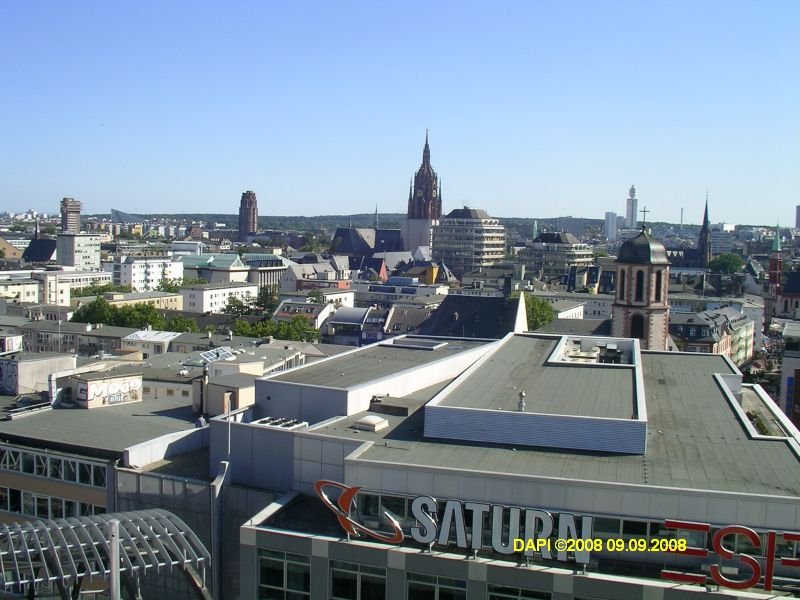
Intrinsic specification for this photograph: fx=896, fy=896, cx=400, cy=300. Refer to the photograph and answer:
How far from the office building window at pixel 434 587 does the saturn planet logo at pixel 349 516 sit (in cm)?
92

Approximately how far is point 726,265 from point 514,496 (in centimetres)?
17351

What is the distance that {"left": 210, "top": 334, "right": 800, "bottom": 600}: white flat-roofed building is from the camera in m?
18.5

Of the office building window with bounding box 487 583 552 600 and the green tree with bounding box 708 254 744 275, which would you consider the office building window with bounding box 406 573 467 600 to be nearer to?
the office building window with bounding box 487 583 552 600

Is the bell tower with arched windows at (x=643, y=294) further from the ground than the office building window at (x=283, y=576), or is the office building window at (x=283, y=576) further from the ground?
the bell tower with arched windows at (x=643, y=294)

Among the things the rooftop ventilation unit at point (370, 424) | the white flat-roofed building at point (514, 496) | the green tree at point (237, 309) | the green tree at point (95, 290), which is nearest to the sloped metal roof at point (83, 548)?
the white flat-roofed building at point (514, 496)

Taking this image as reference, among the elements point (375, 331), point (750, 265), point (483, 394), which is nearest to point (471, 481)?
point (483, 394)

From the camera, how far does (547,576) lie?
18.3 metres

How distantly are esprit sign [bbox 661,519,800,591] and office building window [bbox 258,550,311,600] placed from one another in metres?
7.85

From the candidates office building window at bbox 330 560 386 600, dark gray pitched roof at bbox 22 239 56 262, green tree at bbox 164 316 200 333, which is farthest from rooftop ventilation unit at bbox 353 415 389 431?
dark gray pitched roof at bbox 22 239 56 262

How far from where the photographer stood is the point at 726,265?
181m

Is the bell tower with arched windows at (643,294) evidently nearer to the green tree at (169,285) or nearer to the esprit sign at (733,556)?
the esprit sign at (733,556)

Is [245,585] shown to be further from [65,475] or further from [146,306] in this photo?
[146,306]

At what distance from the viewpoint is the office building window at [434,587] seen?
19.1 metres

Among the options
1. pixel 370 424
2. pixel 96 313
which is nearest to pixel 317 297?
pixel 96 313
